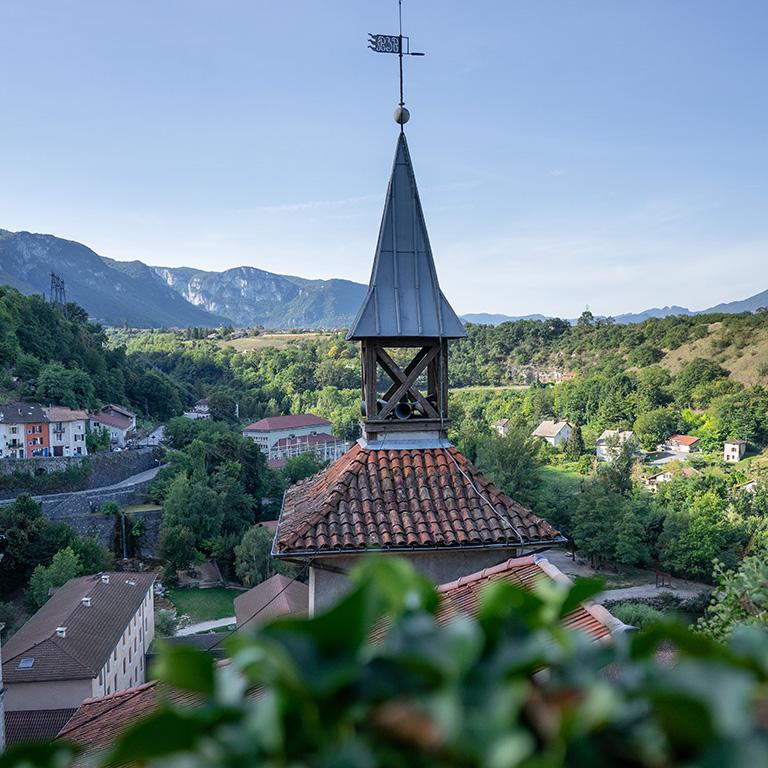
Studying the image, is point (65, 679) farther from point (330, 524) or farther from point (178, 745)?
point (178, 745)

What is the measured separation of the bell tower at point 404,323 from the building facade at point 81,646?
14802 millimetres

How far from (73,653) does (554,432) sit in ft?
166

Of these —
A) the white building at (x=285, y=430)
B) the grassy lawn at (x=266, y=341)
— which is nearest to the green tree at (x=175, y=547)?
the white building at (x=285, y=430)

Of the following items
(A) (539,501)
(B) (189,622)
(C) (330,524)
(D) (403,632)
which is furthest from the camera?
(A) (539,501)

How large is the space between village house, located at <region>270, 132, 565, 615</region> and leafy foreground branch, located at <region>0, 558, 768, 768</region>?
541 cm

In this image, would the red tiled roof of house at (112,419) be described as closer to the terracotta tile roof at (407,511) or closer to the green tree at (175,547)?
the green tree at (175,547)

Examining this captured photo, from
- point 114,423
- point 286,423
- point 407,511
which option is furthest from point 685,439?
point 407,511

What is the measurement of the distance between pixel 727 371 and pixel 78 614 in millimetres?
61648

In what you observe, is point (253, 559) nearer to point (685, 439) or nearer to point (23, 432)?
point (23, 432)

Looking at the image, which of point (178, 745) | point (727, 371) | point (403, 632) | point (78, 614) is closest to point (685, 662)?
point (403, 632)

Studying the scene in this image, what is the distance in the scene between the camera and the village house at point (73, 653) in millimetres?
17047

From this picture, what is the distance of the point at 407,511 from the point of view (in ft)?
22.8

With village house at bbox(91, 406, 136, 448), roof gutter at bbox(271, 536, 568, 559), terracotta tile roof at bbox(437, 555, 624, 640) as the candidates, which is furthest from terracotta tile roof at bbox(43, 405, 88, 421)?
terracotta tile roof at bbox(437, 555, 624, 640)

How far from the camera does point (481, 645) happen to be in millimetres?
963
